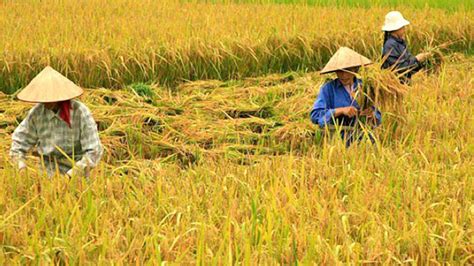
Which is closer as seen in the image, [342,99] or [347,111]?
[347,111]

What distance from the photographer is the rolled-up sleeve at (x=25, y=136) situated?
12.0 ft

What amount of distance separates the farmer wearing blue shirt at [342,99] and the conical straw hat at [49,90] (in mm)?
1432

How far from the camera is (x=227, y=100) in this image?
596 centimetres

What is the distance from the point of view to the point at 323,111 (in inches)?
171

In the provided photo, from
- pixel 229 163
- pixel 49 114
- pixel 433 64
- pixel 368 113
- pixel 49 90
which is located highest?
pixel 49 90

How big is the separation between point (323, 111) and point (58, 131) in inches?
59.0

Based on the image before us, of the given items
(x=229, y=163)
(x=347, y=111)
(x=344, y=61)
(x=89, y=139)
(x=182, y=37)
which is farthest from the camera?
(x=182, y=37)

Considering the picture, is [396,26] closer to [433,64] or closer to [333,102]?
[433,64]

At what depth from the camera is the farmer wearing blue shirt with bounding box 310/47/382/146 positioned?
14.2ft

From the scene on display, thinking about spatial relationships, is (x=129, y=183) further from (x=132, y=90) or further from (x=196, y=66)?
(x=196, y=66)

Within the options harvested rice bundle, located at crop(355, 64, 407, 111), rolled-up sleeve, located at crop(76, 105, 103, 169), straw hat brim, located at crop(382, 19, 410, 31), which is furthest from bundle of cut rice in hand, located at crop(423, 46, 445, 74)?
rolled-up sleeve, located at crop(76, 105, 103, 169)

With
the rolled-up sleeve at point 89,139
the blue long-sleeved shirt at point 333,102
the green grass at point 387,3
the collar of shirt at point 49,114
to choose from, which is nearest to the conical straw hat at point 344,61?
the blue long-sleeved shirt at point 333,102

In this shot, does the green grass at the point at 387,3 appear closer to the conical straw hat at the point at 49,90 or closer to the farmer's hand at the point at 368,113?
the farmer's hand at the point at 368,113

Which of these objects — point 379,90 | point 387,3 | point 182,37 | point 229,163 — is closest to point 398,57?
point 379,90
